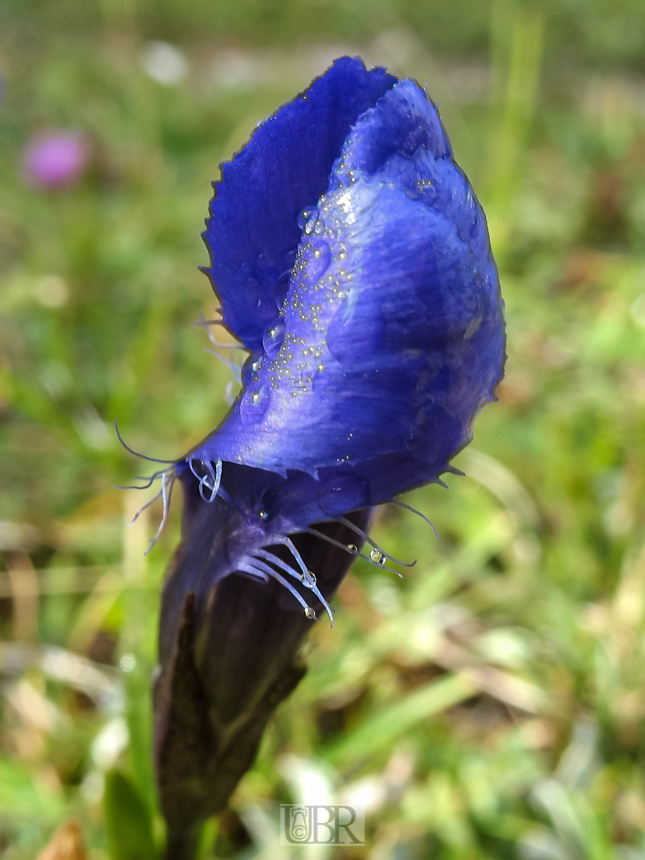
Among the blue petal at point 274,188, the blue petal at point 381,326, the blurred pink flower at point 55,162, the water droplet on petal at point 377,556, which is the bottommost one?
the water droplet on petal at point 377,556

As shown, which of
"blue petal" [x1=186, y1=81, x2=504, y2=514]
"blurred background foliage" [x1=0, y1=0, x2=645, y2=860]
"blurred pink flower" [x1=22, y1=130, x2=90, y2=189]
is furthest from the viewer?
"blurred pink flower" [x1=22, y1=130, x2=90, y2=189]

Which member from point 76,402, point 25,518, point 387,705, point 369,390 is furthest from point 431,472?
point 76,402

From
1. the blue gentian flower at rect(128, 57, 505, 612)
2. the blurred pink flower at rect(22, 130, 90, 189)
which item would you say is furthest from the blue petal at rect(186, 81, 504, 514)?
the blurred pink flower at rect(22, 130, 90, 189)

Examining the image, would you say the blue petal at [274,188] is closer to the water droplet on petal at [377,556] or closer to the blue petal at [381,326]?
the blue petal at [381,326]

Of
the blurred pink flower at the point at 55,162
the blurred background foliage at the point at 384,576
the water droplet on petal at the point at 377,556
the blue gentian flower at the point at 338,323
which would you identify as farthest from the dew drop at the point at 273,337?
the blurred pink flower at the point at 55,162

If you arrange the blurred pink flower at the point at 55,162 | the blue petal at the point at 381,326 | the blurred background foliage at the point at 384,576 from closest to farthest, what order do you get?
the blue petal at the point at 381,326, the blurred background foliage at the point at 384,576, the blurred pink flower at the point at 55,162

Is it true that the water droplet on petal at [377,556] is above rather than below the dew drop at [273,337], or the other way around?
below

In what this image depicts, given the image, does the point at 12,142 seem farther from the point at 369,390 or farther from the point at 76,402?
the point at 369,390

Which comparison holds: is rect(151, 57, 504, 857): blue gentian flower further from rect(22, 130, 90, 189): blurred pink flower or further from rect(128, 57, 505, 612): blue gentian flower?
rect(22, 130, 90, 189): blurred pink flower

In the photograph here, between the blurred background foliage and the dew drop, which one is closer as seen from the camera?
the dew drop
